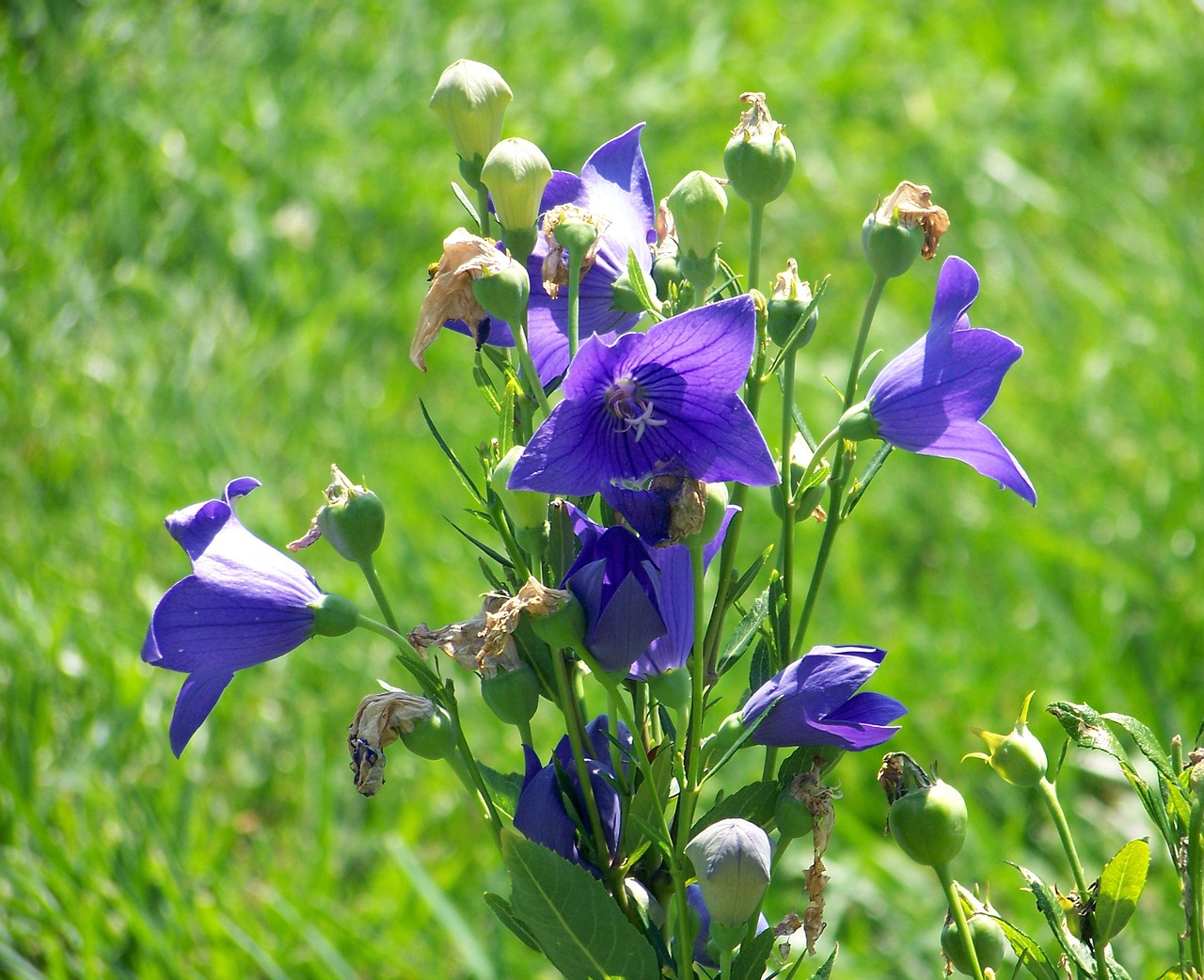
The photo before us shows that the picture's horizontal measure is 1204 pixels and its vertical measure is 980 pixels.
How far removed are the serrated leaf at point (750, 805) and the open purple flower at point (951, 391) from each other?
19cm

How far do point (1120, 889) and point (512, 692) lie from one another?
0.33 meters

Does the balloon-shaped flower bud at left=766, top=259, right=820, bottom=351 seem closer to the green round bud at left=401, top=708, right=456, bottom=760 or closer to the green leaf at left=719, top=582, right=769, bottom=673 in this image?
the green leaf at left=719, top=582, right=769, bottom=673

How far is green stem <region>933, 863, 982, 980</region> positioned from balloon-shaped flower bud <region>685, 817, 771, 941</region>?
10cm

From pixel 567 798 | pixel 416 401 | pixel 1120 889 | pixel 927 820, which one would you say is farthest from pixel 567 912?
pixel 416 401

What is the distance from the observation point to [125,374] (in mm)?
2564

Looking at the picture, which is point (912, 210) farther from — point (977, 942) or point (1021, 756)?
point (977, 942)

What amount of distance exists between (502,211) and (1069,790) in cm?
147

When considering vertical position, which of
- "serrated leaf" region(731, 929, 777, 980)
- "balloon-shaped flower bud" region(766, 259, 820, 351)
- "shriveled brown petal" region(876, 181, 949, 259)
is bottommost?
"serrated leaf" region(731, 929, 777, 980)

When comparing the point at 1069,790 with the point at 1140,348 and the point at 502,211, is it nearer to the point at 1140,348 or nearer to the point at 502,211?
the point at 1140,348

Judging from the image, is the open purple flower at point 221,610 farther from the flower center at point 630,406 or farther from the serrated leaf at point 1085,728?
the serrated leaf at point 1085,728

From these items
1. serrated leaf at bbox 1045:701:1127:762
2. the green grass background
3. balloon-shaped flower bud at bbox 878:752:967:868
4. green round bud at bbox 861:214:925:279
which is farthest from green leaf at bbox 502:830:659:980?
the green grass background

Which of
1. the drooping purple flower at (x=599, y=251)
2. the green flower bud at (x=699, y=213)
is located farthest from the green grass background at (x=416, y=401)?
the green flower bud at (x=699, y=213)

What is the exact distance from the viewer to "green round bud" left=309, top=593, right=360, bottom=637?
27.5 inches

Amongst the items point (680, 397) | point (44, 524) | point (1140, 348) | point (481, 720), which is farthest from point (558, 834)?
point (1140, 348)
